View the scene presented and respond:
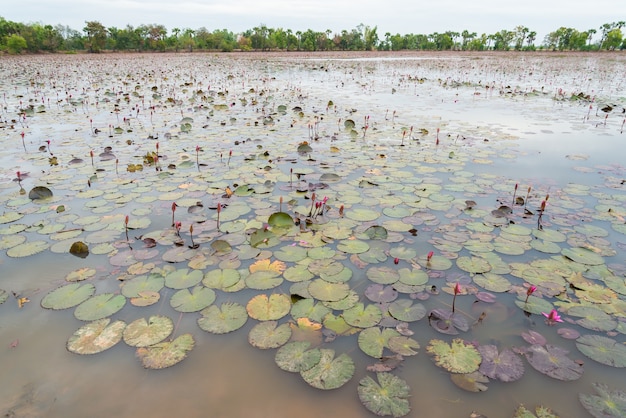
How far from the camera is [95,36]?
186ft

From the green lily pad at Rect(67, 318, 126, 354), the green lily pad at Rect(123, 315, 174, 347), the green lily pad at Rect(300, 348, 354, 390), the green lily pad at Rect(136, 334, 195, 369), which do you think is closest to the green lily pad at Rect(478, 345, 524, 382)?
the green lily pad at Rect(300, 348, 354, 390)

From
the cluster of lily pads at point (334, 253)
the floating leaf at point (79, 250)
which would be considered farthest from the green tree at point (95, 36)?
the floating leaf at point (79, 250)

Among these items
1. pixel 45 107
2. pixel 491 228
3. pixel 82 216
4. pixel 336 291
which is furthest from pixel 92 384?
pixel 45 107

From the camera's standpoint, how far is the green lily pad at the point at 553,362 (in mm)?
2195

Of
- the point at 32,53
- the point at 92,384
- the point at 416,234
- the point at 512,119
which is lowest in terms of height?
the point at 92,384

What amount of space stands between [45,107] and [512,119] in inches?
570

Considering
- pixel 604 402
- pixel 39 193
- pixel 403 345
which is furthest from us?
pixel 39 193

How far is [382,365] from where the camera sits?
226 centimetres

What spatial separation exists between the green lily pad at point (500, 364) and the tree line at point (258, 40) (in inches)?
2615

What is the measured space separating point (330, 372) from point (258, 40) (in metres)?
83.6

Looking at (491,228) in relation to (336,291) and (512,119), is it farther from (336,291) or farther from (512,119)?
(512,119)

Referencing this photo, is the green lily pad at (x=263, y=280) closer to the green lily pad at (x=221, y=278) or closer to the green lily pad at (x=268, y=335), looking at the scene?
the green lily pad at (x=221, y=278)

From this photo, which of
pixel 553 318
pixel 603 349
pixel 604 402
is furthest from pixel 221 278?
pixel 603 349

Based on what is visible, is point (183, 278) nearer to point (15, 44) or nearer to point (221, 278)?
point (221, 278)
